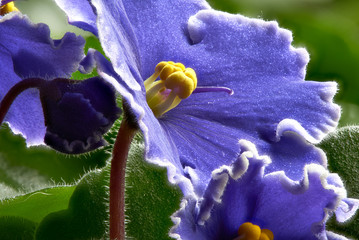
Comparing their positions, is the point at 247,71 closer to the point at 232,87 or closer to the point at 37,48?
the point at 232,87

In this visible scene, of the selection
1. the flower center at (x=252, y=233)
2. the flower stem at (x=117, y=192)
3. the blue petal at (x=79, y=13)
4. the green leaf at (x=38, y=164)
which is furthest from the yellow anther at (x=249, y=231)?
the green leaf at (x=38, y=164)

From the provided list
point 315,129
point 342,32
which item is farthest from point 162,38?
point 342,32

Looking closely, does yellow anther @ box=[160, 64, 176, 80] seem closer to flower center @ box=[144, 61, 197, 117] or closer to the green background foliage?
flower center @ box=[144, 61, 197, 117]

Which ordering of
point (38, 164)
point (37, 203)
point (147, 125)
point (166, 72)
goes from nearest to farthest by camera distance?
point (147, 125), point (166, 72), point (37, 203), point (38, 164)

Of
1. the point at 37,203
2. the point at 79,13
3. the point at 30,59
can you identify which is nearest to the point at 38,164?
the point at 37,203

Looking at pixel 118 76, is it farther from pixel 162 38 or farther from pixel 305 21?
A: pixel 305 21
